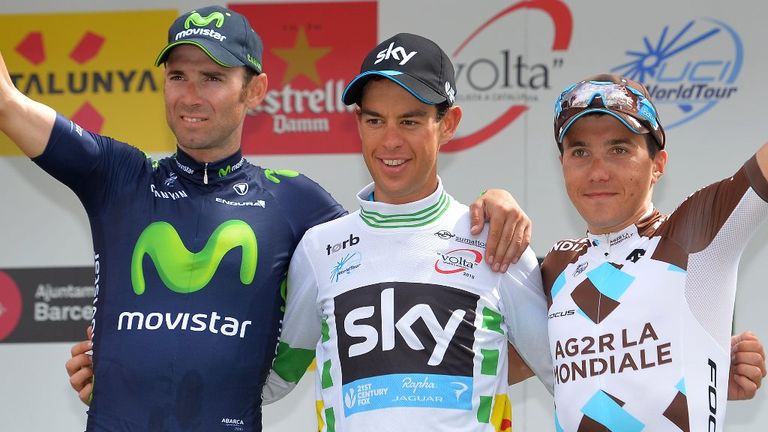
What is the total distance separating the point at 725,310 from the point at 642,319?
17 centimetres

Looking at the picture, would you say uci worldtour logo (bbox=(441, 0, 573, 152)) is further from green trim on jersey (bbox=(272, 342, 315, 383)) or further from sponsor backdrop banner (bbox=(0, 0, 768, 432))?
green trim on jersey (bbox=(272, 342, 315, 383))

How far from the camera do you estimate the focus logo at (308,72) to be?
4492 mm

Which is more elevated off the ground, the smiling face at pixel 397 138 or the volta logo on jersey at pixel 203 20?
the volta logo on jersey at pixel 203 20

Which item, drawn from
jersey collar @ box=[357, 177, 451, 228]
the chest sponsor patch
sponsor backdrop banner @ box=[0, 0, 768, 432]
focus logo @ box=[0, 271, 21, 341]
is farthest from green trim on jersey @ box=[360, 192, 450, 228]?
focus logo @ box=[0, 271, 21, 341]

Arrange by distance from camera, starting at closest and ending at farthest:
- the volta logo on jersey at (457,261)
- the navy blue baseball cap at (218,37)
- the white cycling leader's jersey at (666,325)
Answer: the white cycling leader's jersey at (666,325), the volta logo on jersey at (457,261), the navy blue baseball cap at (218,37)

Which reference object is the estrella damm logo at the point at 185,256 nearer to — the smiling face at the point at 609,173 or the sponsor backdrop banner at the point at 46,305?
the smiling face at the point at 609,173

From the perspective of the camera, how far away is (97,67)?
4.60 meters

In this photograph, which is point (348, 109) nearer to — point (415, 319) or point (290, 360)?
point (290, 360)

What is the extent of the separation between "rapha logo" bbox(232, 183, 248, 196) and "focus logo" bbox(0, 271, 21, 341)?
219 cm

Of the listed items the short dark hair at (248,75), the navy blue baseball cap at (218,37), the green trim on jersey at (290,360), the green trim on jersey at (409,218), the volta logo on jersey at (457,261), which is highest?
the navy blue baseball cap at (218,37)

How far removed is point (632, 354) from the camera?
89.0 inches

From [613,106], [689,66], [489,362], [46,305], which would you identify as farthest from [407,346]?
[46,305]

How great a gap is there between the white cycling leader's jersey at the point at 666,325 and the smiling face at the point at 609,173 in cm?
7

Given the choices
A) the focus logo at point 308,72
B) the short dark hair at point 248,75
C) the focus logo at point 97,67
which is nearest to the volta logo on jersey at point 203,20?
the short dark hair at point 248,75
